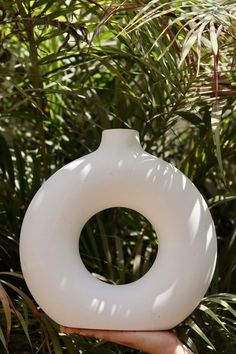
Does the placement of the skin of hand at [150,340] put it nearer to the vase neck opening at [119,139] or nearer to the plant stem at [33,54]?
the vase neck opening at [119,139]

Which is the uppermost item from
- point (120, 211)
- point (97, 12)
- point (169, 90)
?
point (97, 12)

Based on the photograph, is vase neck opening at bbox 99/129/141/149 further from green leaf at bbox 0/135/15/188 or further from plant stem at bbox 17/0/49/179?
green leaf at bbox 0/135/15/188

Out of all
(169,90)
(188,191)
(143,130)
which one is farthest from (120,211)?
(188,191)

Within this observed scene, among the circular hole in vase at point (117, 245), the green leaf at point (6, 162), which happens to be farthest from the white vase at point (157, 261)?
the green leaf at point (6, 162)

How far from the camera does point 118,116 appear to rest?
120 cm

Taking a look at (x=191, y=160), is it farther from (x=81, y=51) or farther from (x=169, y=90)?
(x=81, y=51)

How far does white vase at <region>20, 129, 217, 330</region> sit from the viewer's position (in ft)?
2.66

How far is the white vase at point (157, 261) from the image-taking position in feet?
2.66

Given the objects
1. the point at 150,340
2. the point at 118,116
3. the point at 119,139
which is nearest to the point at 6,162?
the point at 118,116

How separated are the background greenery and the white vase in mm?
59

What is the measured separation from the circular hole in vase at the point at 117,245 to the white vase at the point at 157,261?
0.24 meters

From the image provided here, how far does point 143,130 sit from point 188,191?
1.35 feet

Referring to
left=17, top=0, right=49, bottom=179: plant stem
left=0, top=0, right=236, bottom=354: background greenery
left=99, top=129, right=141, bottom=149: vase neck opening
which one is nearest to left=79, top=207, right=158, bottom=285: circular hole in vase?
left=0, top=0, right=236, bottom=354: background greenery

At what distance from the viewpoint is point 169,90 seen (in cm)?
103
